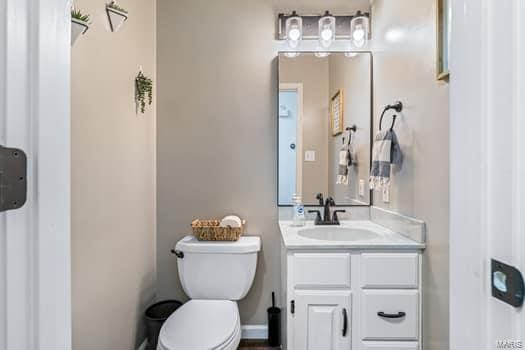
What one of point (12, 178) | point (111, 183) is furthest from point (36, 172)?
point (111, 183)

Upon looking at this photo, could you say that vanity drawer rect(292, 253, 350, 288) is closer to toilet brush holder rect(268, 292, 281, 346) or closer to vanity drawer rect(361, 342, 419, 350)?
vanity drawer rect(361, 342, 419, 350)

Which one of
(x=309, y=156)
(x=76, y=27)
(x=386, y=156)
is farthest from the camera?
(x=309, y=156)

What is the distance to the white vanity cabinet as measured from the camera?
1.47m

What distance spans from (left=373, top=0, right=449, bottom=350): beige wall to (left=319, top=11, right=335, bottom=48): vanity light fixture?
387 millimetres

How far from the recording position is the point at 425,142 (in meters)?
1.43

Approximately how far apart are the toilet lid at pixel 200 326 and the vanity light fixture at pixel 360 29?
72.9 inches

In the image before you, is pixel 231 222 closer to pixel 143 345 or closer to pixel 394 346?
pixel 143 345

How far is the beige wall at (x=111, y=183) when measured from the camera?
1.25 m

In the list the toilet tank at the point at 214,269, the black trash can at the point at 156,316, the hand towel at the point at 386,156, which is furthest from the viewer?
the toilet tank at the point at 214,269

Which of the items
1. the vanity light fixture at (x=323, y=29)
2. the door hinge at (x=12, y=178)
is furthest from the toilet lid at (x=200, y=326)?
the vanity light fixture at (x=323, y=29)

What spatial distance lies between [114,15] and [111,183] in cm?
78

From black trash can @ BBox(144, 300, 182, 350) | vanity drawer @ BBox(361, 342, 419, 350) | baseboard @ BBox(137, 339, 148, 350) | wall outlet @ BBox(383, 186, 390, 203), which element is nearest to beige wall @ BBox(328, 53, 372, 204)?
wall outlet @ BBox(383, 186, 390, 203)

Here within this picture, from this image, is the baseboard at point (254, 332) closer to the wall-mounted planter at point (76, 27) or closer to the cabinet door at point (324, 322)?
the cabinet door at point (324, 322)

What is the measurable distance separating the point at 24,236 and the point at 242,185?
1734mm
